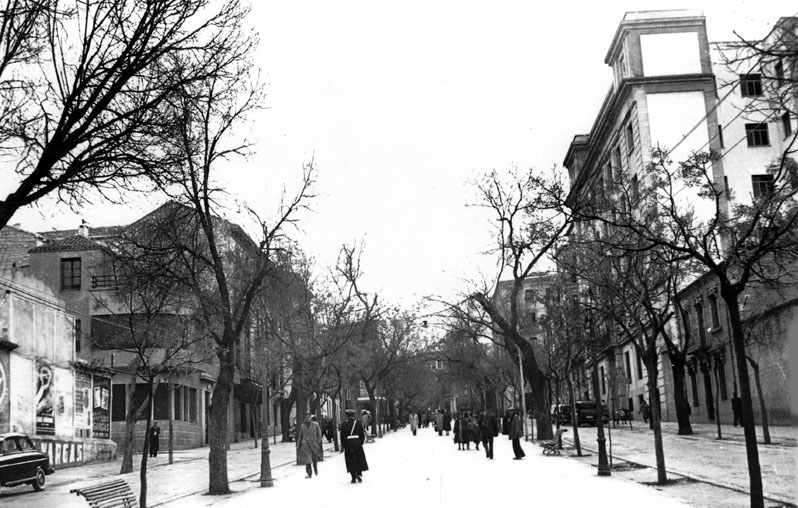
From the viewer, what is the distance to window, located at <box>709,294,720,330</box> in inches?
1678

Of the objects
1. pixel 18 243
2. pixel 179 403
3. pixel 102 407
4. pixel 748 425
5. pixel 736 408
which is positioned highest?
pixel 18 243

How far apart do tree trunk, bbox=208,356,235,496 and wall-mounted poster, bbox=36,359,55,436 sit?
1377cm

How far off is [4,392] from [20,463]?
17.0 ft

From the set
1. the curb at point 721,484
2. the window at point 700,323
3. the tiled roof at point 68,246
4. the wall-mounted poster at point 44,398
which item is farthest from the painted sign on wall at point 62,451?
the window at point 700,323

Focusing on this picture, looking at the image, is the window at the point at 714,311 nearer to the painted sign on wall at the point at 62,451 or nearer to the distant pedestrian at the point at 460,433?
the distant pedestrian at the point at 460,433

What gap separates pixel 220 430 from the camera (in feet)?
71.0

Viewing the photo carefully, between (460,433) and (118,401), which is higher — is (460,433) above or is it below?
below

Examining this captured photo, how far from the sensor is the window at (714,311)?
140 ft

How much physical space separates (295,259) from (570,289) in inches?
560

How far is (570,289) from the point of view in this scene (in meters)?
32.7

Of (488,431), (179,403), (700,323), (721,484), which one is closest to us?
(721,484)

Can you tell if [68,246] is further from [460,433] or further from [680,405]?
[680,405]

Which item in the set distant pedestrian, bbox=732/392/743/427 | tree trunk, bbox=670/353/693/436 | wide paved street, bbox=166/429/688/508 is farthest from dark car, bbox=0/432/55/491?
distant pedestrian, bbox=732/392/743/427

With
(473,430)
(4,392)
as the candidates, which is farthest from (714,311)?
(4,392)
